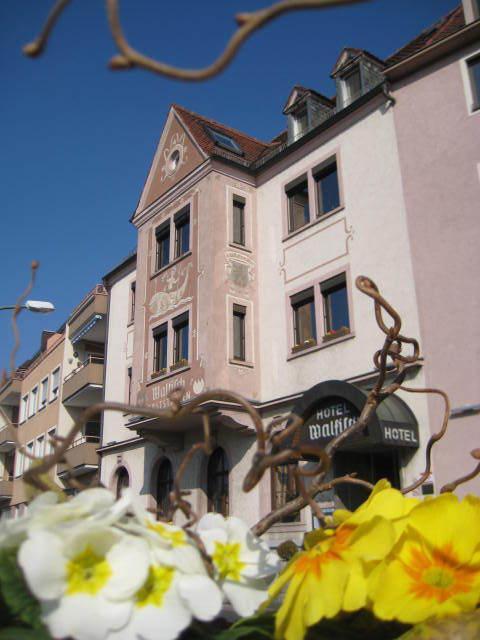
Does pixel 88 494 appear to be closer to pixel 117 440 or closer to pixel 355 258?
pixel 355 258

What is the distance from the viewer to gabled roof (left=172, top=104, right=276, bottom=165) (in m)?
18.8

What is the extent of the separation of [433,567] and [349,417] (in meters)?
11.4

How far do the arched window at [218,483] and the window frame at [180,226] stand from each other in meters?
5.61

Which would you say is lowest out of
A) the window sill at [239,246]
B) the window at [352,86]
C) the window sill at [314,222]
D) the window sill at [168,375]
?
the window sill at [168,375]

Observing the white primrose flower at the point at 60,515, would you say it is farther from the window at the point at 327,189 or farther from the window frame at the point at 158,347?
the window frame at the point at 158,347

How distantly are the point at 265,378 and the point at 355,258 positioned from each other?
12.3 ft

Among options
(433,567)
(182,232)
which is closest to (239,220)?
(182,232)

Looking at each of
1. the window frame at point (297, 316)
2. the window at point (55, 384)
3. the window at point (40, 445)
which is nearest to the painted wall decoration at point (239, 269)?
the window frame at point (297, 316)

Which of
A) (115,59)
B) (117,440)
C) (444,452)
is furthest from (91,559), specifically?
(117,440)

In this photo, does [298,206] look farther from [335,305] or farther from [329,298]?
[335,305]

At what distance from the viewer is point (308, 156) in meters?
16.8

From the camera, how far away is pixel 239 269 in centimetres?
1708

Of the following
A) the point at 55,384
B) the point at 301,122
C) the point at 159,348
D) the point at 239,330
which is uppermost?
the point at 301,122

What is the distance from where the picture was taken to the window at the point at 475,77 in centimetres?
1287
